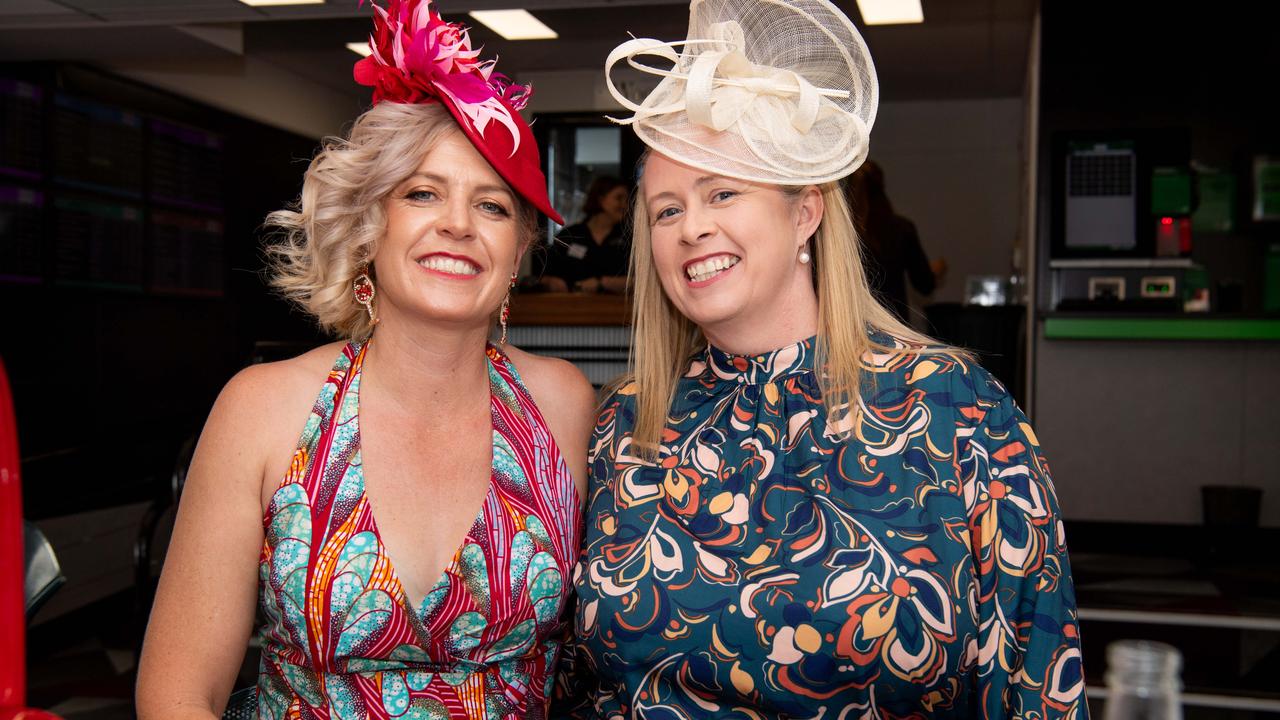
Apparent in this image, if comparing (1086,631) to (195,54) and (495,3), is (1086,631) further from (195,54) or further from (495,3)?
(195,54)

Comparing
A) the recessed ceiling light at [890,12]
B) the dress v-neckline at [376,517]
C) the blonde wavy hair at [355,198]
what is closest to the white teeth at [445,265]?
the blonde wavy hair at [355,198]

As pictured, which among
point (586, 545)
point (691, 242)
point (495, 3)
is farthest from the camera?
point (495, 3)

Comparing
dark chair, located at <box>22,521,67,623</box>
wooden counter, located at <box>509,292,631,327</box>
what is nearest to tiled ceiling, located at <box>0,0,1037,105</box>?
wooden counter, located at <box>509,292,631,327</box>

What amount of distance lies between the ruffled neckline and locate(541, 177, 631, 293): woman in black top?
381 cm

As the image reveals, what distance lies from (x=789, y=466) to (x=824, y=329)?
252 mm

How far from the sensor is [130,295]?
20.1ft

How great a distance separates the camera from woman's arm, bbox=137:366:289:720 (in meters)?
1.63

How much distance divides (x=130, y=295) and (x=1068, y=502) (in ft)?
17.7

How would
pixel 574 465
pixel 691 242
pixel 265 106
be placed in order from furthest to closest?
pixel 265 106 → pixel 574 465 → pixel 691 242

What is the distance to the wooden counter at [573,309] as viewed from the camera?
4.02m

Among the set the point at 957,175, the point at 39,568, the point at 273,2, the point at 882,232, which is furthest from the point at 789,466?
the point at 957,175

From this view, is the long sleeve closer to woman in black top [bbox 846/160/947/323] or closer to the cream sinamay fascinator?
the cream sinamay fascinator

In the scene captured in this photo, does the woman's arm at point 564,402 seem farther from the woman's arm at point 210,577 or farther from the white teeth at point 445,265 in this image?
the woman's arm at point 210,577

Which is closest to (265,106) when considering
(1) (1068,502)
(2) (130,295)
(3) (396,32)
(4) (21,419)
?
(2) (130,295)
